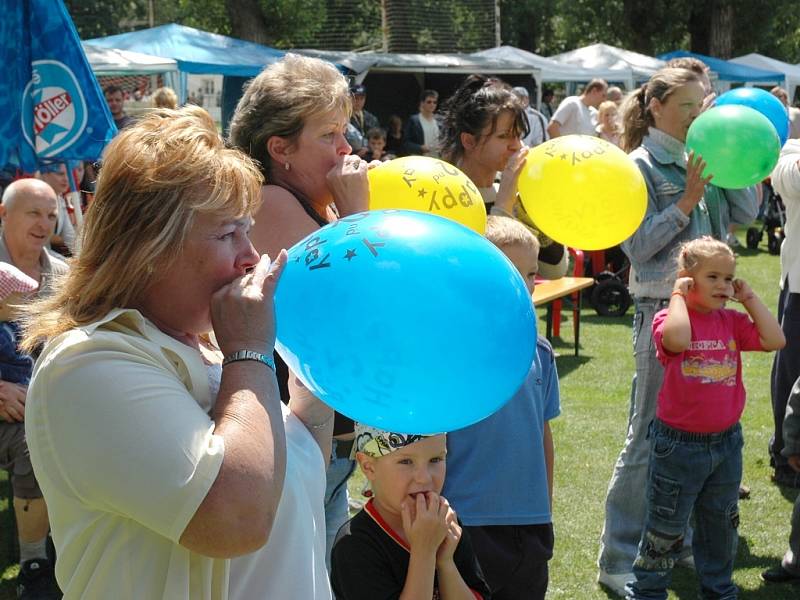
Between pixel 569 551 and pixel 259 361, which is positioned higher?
pixel 259 361

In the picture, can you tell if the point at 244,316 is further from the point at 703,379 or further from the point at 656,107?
the point at 656,107

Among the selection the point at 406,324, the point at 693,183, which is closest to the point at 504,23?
the point at 693,183

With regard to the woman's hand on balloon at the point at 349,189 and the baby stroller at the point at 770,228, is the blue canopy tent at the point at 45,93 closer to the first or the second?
the woman's hand on balloon at the point at 349,189

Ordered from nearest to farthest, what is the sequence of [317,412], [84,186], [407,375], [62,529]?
1. [62,529]
2. [407,375]
3. [317,412]
4. [84,186]

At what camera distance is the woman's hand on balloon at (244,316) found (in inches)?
59.2

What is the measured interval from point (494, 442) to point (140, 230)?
1.70 meters

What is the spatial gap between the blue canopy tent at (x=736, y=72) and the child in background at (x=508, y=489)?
1972 cm

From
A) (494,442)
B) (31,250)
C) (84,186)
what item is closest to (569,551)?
(494,442)

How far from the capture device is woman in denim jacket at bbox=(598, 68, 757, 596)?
163 inches

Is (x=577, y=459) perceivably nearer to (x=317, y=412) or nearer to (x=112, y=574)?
(x=317, y=412)

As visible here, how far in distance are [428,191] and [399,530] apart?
100 cm

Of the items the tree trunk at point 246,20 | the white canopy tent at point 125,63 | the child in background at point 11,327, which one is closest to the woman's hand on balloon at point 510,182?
the child in background at point 11,327

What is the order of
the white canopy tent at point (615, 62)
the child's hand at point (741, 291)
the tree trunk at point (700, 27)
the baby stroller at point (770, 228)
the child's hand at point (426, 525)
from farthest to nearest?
the tree trunk at point (700, 27)
the white canopy tent at point (615, 62)
the baby stroller at point (770, 228)
the child's hand at point (741, 291)
the child's hand at point (426, 525)

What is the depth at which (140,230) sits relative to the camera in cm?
151
